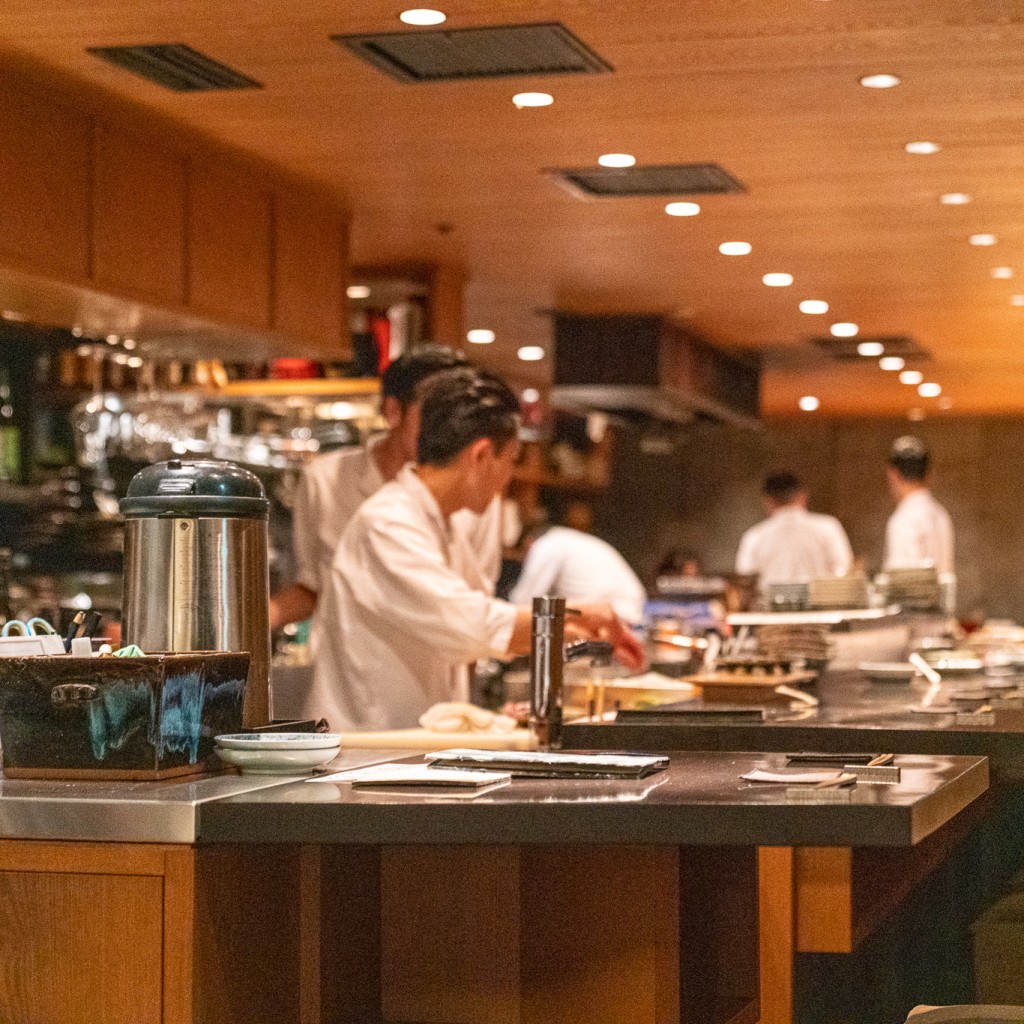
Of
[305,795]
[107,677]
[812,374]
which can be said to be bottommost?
[305,795]

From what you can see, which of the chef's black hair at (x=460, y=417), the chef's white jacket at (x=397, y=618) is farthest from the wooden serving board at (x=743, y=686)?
the chef's black hair at (x=460, y=417)

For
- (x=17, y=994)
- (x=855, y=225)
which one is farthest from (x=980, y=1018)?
(x=855, y=225)

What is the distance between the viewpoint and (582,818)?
2.14 metres

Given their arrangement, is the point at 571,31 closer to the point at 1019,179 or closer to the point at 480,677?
the point at 1019,179

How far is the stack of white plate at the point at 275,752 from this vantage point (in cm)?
250

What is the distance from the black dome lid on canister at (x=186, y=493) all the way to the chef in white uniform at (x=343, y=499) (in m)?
2.01

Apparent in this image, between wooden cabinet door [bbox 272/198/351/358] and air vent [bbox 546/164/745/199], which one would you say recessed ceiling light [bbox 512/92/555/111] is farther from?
wooden cabinet door [bbox 272/198/351/358]

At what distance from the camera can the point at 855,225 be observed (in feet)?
22.0

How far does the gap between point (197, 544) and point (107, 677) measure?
1.54ft

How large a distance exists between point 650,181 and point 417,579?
2482 millimetres

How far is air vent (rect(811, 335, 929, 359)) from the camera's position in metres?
10.1

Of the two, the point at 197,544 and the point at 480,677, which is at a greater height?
the point at 197,544

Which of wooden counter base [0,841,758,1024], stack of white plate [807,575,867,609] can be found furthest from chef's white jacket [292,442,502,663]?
wooden counter base [0,841,758,1024]

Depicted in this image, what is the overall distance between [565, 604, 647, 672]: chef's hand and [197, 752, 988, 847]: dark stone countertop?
1614 millimetres
